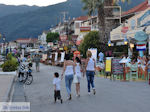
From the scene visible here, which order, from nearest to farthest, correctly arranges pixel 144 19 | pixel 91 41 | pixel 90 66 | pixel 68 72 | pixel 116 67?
1. pixel 68 72
2. pixel 90 66
3. pixel 116 67
4. pixel 144 19
5. pixel 91 41

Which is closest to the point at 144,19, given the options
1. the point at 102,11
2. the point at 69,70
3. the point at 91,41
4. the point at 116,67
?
the point at 102,11

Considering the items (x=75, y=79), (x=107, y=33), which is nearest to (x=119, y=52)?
(x=107, y=33)

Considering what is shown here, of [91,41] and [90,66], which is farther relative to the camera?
[91,41]

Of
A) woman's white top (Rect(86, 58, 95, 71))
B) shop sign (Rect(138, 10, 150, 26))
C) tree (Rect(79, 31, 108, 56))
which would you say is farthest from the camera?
tree (Rect(79, 31, 108, 56))

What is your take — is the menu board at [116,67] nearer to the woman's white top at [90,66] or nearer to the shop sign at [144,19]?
the woman's white top at [90,66]

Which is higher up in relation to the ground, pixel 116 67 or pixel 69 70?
pixel 69 70

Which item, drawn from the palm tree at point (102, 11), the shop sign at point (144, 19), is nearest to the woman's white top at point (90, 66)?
the shop sign at point (144, 19)

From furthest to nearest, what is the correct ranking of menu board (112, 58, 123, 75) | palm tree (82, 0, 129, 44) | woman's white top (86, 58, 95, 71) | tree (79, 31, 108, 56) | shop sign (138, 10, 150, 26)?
tree (79, 31, 108, 56) < palm tree (82, 0, 129, 44) < shop sign (138, 10, 150, 26) < menu board (112, 58, 123, 75) < woman's white top (86, 58, 95, 71)

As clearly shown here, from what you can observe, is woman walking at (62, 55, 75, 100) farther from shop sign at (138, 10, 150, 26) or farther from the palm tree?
the palm tree

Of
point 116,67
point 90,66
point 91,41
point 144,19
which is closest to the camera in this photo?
point 90,66

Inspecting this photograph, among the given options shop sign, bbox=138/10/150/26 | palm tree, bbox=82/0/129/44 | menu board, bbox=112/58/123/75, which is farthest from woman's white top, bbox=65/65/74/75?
palm tree, bbox=82/0/129/44

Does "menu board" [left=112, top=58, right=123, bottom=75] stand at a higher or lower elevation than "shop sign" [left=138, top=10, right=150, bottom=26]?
lower

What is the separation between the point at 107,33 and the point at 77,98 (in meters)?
19.7

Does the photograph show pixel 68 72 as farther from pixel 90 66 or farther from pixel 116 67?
pixel 116 67
